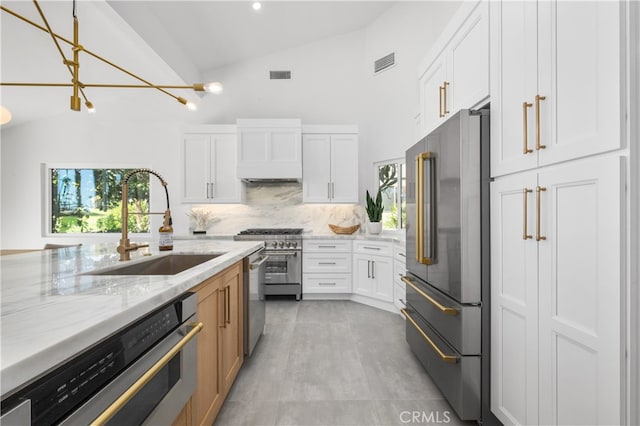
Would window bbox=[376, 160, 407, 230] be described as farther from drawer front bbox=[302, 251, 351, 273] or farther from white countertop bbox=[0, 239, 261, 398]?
white countertop bbox=[0, 239, 261, 398]

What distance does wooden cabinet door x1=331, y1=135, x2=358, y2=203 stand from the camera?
4.33 m

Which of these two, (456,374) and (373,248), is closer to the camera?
(456,374)

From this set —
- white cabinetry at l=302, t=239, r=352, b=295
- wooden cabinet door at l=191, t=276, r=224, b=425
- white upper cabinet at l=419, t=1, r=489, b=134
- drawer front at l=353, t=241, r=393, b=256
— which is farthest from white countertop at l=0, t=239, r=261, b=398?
white cabinetry at l=302, t=239, r=352, b=295

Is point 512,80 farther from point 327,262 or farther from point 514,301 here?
point 327,262

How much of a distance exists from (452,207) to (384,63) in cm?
342

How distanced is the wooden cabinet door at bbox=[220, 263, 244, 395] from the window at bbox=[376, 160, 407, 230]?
2756mm

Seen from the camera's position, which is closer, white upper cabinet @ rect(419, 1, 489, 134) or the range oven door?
white upper cabinet @ rect(419, 1, 489, 134)

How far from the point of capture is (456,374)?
165 cm

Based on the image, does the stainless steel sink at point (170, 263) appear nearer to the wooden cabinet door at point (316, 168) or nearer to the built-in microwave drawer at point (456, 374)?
the built-in microwave drawer at point (456, 374)

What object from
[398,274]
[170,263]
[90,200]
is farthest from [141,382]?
[90,200]

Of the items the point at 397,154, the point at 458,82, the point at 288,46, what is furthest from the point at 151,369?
the point at 288,46

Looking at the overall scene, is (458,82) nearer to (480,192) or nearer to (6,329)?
(480,192)

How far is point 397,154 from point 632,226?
11.0 feet

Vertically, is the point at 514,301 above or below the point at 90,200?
below
